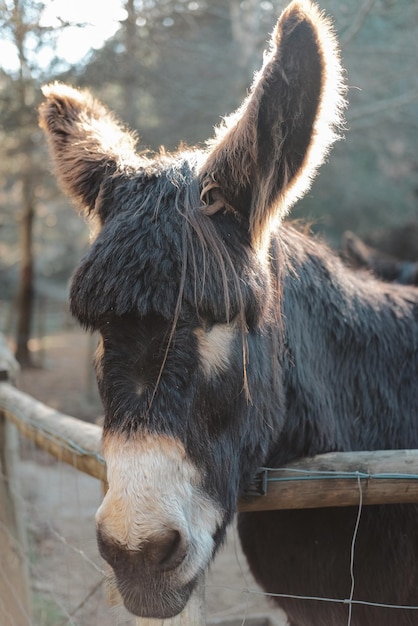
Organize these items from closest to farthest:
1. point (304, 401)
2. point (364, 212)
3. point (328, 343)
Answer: point (304, 401) → point (328, 343) → point (364, 212)

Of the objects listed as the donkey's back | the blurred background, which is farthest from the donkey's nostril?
the blurred background

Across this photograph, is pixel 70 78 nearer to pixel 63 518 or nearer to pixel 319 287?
pixel 63 518

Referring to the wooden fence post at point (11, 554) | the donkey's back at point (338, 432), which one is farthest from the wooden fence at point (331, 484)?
the wooden fence post at point (11, 554)

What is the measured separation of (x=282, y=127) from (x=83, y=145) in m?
→ 1.01

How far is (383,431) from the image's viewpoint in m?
2.52

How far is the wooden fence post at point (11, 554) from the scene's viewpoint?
12.2 ft

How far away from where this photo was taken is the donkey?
1.71 meters

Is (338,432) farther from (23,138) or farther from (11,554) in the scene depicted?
(23,138)

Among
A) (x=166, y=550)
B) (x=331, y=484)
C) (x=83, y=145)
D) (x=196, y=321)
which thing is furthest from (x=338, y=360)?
(x=83, y=145)

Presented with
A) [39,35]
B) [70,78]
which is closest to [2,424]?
[39,35]

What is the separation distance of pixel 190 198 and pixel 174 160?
385 mm

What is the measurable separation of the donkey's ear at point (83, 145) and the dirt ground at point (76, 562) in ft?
5.03

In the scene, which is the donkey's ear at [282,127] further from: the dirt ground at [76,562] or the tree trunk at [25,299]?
the tree trunk at [25,299]

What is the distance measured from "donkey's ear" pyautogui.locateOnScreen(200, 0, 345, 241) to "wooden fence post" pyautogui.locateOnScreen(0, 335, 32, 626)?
276 centimetres
